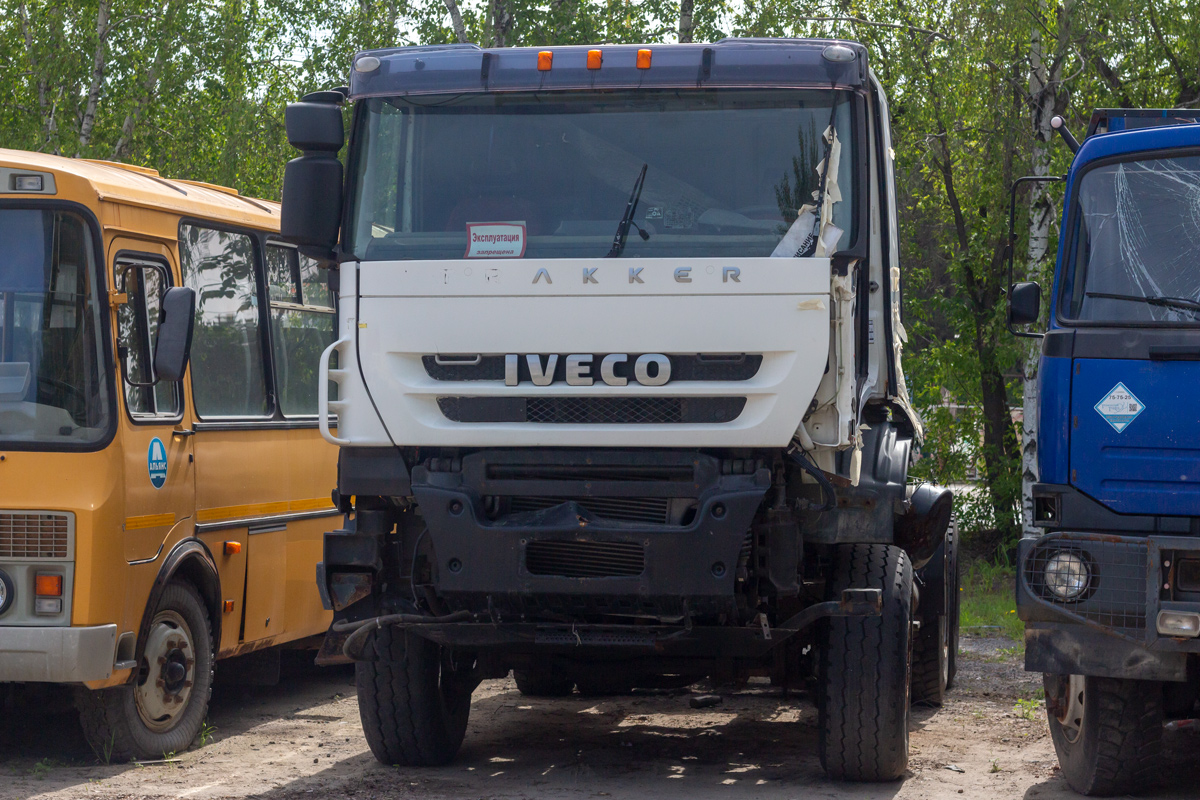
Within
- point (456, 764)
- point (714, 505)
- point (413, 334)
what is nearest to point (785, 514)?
point (714, 505)

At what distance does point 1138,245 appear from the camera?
20.4ft

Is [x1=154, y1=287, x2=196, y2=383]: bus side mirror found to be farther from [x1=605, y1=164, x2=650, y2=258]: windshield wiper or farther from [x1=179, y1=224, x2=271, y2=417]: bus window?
[x1=605, y1=164, x2=650, y2=258]: windshield wiper

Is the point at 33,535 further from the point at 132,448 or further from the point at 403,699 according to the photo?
the point at 403,699

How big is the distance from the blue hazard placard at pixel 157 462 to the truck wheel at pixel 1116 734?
4310mm

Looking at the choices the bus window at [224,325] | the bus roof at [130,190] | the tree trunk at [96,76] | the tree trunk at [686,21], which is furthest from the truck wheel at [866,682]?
the tree trunk at [96,76]

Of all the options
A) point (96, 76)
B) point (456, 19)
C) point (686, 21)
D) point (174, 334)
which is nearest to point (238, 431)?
point (174, 334)

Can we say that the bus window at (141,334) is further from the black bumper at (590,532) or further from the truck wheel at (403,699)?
the black bumper at (590,532)

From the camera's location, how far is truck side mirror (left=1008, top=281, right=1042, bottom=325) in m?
6.92

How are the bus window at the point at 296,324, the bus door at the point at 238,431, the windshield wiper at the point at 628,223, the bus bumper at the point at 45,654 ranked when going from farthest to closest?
the bus window at the point at 296,324 < the bus door at the point at 238,431 < the bus bumper at the point at 45,654 < the windshield wiper at the point at 628,223

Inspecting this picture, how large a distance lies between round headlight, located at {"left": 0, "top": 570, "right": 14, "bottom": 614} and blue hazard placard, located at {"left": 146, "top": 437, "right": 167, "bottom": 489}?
0.84 metres

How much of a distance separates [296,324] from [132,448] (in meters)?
2.33

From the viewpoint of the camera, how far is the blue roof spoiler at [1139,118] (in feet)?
22.1

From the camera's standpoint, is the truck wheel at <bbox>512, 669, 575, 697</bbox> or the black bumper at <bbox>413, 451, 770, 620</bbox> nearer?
the black bumper at <bbox>413, 451, 770, 620</bbox>

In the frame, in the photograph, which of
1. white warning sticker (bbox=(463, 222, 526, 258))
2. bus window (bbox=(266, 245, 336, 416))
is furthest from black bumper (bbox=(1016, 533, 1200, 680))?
bus window (bbox=(266, 245, 336, 416))
